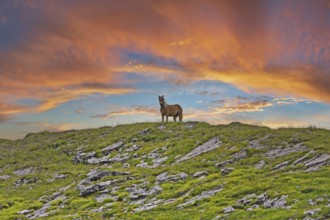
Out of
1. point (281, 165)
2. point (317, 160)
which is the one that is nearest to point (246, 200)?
point (281, 165)

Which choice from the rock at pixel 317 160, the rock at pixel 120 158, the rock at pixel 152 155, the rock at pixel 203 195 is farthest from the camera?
the rock at pixel 120 158

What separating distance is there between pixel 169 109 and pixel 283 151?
84.4 feet

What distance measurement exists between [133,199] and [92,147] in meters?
21.1

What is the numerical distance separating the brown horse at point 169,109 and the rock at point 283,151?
24.4 meters

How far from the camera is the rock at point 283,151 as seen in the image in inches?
1285

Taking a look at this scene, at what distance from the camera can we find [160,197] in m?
27.4

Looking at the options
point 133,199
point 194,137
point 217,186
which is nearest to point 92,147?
point 194,137

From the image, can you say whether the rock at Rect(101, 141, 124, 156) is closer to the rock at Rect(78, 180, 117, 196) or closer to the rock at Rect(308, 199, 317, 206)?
the rock at Rect(78, 180, 117, 196)

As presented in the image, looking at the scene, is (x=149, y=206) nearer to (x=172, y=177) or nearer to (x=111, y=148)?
(x=172, y=177)

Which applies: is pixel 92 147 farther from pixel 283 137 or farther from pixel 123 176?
pixel 283 137

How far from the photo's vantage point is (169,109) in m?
57.2

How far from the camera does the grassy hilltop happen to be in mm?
22969

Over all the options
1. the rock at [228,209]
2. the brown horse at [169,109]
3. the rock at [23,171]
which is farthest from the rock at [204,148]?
the rock at [23,171]

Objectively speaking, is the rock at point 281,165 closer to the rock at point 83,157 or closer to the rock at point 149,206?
the rock at point 149,206
